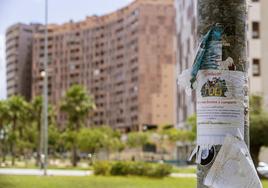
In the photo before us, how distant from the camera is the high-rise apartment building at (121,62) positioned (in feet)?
448

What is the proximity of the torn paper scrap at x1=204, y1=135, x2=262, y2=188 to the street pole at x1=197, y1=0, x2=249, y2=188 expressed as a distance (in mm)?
67

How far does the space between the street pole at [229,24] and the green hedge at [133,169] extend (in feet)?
104

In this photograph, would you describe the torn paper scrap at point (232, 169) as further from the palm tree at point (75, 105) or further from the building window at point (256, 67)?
the palm tree at point (75, 105)

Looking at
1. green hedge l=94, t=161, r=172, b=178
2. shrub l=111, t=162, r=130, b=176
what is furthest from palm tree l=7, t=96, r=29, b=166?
shrub l=111, t=162, r=130, b=176

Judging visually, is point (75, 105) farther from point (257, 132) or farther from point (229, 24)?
point (229, 24)

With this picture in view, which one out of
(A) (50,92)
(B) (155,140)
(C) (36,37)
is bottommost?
(B) (155,140)

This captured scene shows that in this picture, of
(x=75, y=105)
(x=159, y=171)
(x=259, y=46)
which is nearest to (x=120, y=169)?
(x=159, y=171)

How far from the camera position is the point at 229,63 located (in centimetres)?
452

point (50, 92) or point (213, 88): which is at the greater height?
point (50, 92)

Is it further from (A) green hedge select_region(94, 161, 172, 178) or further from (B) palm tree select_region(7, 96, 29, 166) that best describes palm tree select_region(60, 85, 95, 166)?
(A) green hedge select_region(94, 161, 172, 178)

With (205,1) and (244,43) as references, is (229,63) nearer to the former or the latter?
(244,43)

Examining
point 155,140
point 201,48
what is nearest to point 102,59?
point 155,140

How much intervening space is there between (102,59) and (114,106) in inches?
540

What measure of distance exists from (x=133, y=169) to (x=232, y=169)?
3403cm
